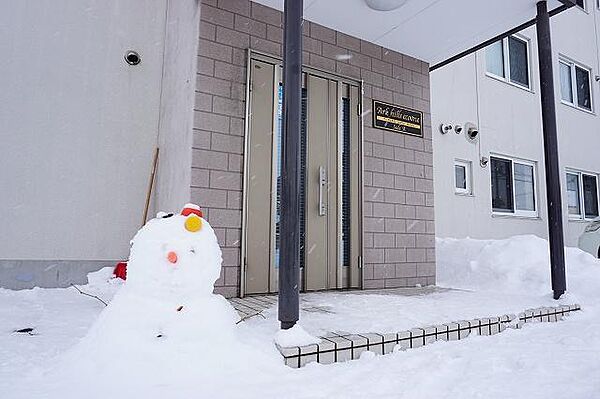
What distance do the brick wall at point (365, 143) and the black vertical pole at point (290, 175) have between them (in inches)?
47.2

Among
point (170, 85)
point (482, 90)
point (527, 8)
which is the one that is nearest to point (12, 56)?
point (170, 85)

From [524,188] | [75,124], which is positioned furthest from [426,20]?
[524,188]

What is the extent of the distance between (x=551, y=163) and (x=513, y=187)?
389 centimetres

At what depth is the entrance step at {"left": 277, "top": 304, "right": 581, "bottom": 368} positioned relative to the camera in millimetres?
1858

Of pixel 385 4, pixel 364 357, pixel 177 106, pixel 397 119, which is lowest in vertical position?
pixel 364 357

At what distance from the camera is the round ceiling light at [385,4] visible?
3.34 metres

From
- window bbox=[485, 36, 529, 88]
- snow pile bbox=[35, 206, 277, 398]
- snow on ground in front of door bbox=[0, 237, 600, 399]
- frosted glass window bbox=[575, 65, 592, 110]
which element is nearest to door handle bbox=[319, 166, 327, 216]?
snow on ground in front of door bbox=[0, 237, 600, 399]

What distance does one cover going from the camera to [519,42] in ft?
24.3

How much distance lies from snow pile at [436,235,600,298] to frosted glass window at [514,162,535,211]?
2.04 metres

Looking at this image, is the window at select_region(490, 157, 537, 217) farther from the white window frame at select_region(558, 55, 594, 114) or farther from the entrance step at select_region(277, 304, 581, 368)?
the entrance step at select_region(277, 304, 581, 368)

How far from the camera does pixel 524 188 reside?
718 centimetres

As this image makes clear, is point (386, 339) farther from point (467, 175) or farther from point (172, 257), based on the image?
point (467, 175)

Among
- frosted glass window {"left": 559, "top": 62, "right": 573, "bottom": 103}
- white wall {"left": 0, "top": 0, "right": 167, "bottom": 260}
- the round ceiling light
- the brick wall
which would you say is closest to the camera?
the brick wall

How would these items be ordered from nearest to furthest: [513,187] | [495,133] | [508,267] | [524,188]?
[508,267] < [495,133] < [513,187] < [524,188]
